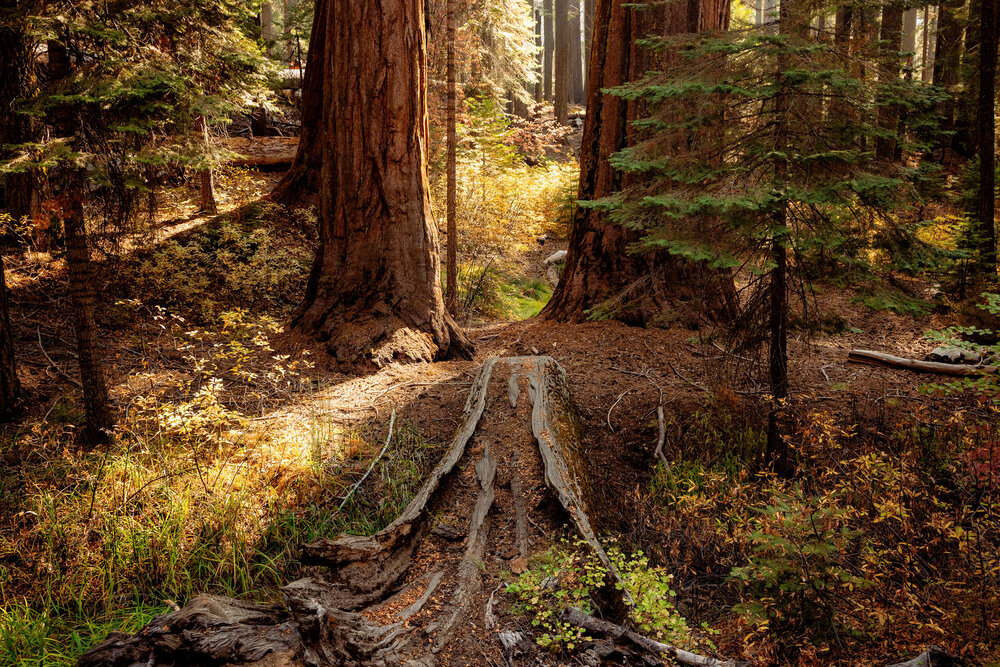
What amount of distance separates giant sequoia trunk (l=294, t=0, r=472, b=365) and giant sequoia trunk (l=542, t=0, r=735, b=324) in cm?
229

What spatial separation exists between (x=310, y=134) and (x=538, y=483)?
7.88m

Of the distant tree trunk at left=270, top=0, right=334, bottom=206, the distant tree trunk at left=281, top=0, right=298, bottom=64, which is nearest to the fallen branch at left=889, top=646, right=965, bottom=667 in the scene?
the distant tree trunk at left=270, top=0, right=334, bottom=206

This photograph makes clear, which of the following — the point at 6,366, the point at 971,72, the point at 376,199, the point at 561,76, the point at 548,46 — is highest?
the point at 548,46

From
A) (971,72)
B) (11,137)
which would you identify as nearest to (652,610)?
(11,137)

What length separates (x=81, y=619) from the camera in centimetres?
327

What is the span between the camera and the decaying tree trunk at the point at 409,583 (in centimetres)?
246

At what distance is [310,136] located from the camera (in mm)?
9398

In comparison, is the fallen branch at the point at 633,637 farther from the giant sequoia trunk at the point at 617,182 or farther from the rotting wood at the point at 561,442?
the giant sequoia trunk at the point at 617,182

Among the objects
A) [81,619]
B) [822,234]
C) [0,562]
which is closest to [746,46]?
[822,234]

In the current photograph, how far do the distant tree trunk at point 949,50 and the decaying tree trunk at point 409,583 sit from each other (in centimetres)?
1242

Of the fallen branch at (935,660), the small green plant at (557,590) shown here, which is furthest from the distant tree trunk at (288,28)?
the fallen branch at (935,660)

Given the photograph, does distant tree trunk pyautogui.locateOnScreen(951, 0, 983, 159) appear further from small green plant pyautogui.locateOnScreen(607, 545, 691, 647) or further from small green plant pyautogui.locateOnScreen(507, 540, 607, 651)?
small green plant pyautogui.locateOnScreen(507, 540, 607, 651)

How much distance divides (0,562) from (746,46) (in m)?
6.25

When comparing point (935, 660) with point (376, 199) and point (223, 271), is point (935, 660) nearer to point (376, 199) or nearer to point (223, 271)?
point (376, 199)
